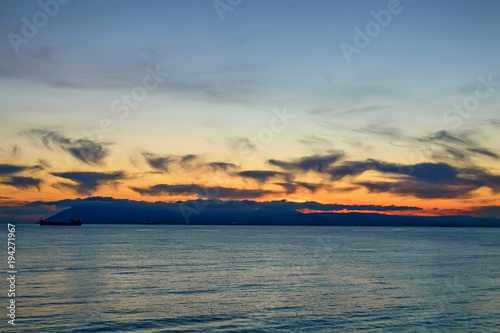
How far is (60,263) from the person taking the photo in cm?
8588

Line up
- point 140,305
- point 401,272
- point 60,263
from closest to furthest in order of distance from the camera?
point 140,305 < point 401,272 < point 60,263

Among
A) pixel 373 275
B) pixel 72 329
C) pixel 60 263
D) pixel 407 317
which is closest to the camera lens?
pixel 72 329

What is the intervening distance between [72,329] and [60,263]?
52.9 metres

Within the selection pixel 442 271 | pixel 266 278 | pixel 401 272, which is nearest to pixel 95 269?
pixel 266 278

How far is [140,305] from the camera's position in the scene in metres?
47.2

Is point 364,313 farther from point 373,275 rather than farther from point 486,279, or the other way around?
point 486,279

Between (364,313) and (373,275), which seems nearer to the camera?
(364,313)

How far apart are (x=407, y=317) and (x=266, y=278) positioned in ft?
88.2

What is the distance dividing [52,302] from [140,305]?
9.27 m

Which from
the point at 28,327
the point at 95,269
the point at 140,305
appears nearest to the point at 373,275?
the point at 140,305

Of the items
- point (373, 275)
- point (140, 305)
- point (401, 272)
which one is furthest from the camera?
point (401, 272)

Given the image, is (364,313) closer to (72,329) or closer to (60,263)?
(72,329)

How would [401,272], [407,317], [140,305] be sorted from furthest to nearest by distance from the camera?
[401,272], [140,305], [407,317]

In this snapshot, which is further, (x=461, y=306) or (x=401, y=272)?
(x=401, y=272)
